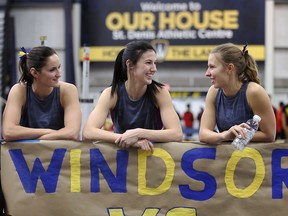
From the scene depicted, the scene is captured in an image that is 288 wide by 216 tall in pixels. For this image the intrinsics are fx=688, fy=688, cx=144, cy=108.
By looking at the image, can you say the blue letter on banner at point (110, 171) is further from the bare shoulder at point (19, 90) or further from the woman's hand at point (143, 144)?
the bare shoulder at point (19, 90)

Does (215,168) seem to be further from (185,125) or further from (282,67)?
(282,67)

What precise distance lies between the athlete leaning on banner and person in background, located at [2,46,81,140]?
181 millimetres

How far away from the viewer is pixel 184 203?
14.1 ft

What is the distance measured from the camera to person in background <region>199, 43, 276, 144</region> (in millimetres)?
4332

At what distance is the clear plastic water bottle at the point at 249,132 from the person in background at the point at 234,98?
0.29 ft

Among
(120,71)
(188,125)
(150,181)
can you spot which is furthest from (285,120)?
(150,181)

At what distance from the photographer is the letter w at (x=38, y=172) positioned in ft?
14.3

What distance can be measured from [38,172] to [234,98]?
134 cm

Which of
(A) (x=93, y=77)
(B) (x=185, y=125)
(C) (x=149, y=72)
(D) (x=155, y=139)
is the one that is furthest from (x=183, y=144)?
(A) (x=93, y=77)

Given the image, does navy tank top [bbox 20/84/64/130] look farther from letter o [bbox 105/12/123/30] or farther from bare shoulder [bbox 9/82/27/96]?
letter o [bbox 105/12/123/30]

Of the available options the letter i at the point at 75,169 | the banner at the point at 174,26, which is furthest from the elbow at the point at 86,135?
the banner at the point at 174,26

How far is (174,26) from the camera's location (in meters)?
24.4

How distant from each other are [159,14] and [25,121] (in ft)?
65.9

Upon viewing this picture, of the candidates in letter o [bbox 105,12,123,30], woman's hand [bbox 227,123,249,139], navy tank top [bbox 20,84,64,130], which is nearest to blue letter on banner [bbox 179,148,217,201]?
woman's hand [bbox 227,123,249,139]
